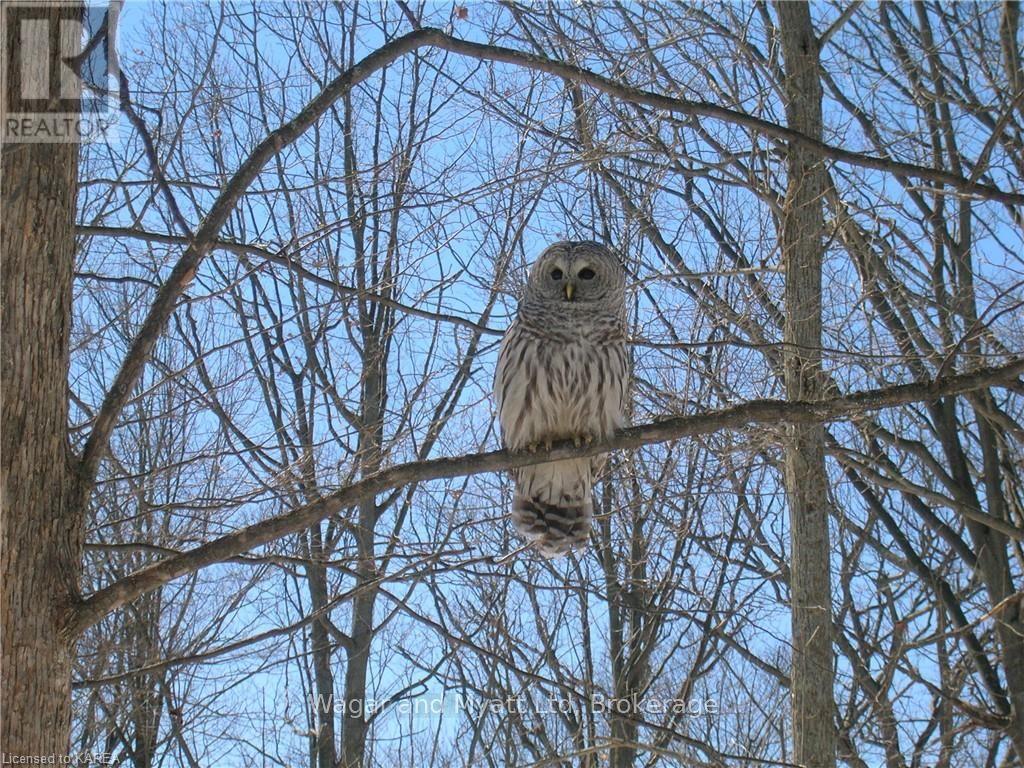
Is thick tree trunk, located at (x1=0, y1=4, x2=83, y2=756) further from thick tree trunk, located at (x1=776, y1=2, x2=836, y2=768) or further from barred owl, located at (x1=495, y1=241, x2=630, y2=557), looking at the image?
thick tree trunk, located at (x1=776, y1=2, x2=836, y2=768)

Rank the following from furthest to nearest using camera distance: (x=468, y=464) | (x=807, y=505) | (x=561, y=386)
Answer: (x=807, y=505) → (x=561, y=386) → (x=468, y=464)

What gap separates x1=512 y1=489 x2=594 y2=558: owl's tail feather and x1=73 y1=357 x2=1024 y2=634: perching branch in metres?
1.69

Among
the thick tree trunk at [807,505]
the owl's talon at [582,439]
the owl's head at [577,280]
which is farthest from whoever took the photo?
the thick tree trunk at [807,505]

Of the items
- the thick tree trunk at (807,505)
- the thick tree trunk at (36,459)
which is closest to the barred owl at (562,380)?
the thick tree trunk at (807,505)

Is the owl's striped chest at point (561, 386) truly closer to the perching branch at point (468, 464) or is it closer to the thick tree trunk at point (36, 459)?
the perching branch at point (468, 464)

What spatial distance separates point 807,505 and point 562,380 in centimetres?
237

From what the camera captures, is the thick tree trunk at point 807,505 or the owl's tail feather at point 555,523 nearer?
the owl's tail feather at point 555,523

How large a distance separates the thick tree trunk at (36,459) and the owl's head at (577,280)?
10.2 feet

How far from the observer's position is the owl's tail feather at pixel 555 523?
6348 mm

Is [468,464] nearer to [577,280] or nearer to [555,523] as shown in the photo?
[555,523]

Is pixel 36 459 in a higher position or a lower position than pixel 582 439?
lower

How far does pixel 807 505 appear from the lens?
24.5ft

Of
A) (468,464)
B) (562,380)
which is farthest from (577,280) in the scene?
(468,464)

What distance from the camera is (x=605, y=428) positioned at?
20.3ft
